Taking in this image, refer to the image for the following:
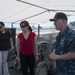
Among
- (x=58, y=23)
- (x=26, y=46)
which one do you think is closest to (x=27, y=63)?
(x=26, y=46)

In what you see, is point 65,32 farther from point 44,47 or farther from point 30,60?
point 44,47

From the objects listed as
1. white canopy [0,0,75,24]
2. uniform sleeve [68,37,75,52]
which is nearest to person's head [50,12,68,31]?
uniform sleeve [68,37,75,52]

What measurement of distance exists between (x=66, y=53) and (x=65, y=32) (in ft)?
0.96

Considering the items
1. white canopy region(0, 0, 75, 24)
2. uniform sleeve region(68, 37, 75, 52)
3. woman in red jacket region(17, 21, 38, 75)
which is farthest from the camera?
white canopy region(0, 0, 75, 24)

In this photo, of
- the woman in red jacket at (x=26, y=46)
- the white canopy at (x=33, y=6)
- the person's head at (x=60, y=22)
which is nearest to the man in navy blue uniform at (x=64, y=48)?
the person's head at (x=60, y=22)

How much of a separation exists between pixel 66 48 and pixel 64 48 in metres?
0.03

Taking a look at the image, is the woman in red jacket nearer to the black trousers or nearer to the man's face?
the black trousers

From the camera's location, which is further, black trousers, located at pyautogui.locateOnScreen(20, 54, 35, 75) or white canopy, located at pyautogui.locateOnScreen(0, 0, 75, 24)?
white canopy, located at pyautogui.locateOnScreen(0, 0, 75, 24)

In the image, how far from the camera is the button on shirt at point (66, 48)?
2.68 metres

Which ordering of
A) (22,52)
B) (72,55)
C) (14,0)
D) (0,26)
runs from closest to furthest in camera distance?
(72,55), (22,52), (0,26), (14,0)

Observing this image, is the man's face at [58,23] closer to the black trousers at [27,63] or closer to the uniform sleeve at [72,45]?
the uniform sleeve at [72,45]

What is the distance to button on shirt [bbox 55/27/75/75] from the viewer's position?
2.68m

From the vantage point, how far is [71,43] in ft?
8.77

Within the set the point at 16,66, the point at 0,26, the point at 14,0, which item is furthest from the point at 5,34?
the point at 16,66
